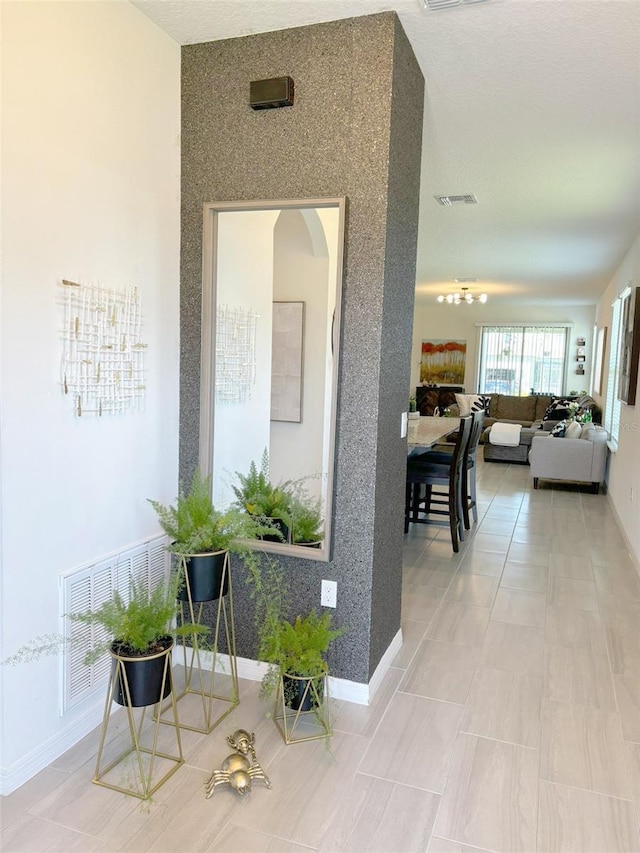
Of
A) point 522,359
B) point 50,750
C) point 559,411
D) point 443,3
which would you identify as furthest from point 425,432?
point 522,359

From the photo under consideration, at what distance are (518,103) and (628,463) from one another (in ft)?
11.0

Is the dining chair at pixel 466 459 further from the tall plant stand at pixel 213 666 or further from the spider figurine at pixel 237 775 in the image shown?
the spider figurine at pixel 237 775

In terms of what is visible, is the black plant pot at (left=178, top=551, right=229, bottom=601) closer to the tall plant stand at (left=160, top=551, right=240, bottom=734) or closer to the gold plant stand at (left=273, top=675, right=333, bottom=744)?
the tall plant stand at (left=160, top=551, right=240, bottom=734)

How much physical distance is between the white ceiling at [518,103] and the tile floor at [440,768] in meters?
2.58

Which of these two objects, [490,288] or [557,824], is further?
[490,288]

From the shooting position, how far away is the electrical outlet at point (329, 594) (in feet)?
8.14

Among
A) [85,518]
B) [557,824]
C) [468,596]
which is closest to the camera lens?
[557,824]

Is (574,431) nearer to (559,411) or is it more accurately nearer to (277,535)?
(559,411)

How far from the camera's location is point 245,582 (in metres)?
2.63

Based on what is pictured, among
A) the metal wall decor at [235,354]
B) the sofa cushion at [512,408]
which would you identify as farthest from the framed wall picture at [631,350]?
the sofa cushion at [512,408]

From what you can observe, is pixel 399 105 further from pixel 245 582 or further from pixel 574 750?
pixel 574 750

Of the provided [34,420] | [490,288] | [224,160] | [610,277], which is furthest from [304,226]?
[490,288]

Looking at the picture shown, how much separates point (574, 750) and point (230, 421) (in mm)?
1803

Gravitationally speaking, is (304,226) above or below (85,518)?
above
